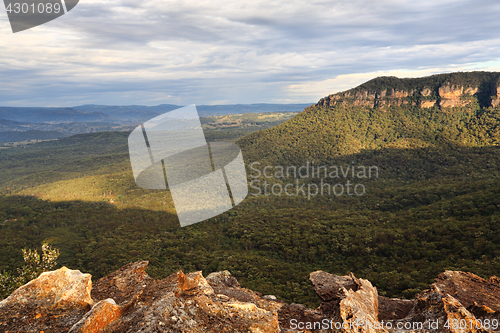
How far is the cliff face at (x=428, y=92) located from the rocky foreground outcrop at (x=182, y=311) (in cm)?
19056

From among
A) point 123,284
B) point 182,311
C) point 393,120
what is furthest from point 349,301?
point 393,120

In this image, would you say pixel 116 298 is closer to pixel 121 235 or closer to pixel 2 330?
pixel 2 330

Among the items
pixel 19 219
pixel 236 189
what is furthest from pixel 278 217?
pixel 19 219

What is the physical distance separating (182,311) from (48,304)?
476 cm

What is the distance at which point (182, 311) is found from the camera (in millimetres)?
7016

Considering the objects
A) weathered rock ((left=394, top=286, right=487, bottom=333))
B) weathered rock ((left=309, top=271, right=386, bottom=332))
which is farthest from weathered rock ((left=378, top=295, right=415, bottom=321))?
weathered rock ((left=394, top=286, right=487, bottom=333))

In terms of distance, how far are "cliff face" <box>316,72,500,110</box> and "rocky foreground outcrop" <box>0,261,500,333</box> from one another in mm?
190555

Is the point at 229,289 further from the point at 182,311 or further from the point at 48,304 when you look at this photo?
the point at 48,304

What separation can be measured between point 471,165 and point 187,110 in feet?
425

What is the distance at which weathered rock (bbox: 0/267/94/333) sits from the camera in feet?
23.8

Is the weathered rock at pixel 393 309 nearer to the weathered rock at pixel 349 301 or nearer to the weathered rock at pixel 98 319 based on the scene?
the weathered rock at pixel 349 301

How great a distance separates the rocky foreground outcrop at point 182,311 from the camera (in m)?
6.87

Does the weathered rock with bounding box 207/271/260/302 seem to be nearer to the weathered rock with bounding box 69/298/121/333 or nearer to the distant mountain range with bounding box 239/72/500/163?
the weathered rock with bounding box 69/298/121/333

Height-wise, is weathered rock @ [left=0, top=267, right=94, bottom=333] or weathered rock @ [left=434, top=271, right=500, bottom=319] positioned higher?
weathered rock @ [left=0, top=267, right=94, bottom=333]
